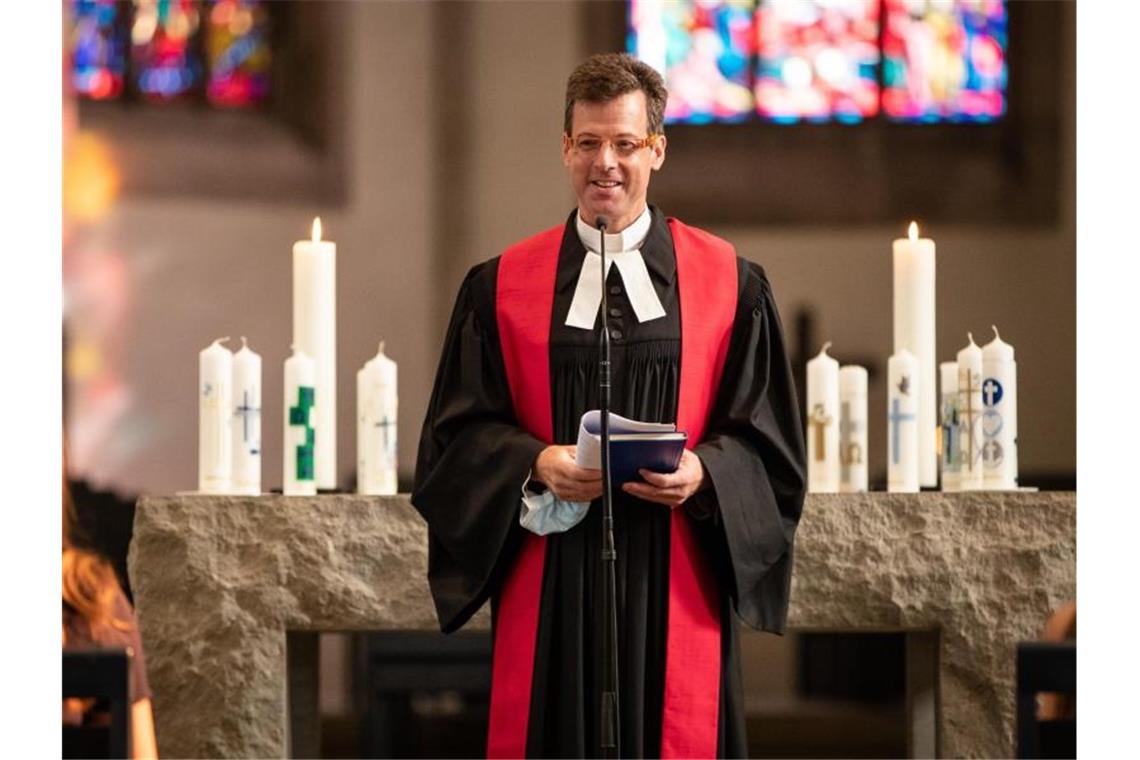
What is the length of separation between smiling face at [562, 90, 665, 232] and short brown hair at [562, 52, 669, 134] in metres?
0.01

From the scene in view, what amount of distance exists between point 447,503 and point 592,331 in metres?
0.50

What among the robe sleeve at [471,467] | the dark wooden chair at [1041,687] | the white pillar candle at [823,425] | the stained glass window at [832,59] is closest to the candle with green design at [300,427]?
the robe sleeve at [471,467]

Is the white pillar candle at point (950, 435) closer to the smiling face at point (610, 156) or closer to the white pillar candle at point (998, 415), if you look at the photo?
the white pillar candle at point (998, 415)

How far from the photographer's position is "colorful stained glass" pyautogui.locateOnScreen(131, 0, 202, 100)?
8.71 m

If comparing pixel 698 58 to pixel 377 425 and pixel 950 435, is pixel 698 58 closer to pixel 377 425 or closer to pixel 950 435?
pixel 950 435

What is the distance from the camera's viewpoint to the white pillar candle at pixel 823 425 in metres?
5.39

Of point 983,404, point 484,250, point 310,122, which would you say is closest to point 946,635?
point 983,404

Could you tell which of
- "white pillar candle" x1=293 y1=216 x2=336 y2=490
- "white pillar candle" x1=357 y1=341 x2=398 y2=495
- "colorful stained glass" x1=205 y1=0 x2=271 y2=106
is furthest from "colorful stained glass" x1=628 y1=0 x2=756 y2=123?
"white pillar candle" x1=357 y1=341 x2=398 y2=495

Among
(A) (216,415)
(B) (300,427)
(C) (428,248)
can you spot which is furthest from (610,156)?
(C) (428,248)

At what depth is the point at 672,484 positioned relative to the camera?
390cm

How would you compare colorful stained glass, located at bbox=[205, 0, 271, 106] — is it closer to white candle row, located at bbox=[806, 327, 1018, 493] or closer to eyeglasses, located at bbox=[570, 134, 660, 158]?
white candle row, located at bbox=[806, 327, 1018, 493]

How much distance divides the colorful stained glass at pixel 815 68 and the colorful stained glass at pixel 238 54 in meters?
2.28

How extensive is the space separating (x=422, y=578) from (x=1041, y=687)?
2.26 m

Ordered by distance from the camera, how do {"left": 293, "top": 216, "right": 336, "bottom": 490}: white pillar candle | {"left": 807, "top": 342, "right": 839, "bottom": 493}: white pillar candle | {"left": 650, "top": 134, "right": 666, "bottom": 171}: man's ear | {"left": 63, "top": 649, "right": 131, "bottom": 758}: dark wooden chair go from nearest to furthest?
{"left": 63, "top": 649, "right": 131, "bottom": 758}: dark wooden chair → {"left": 650, "top": 134, "right": 666, "bottom": 171}: man's ear → {"left": 807, "top": 342, "right": 839, "bottom": 493}: white pillar candle → {"left": 293, "top": 216, "right": 336, "bottom": 490}: white pillar candle
